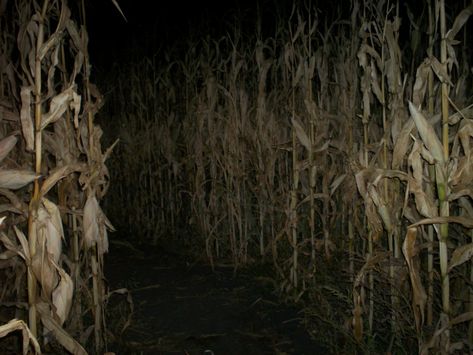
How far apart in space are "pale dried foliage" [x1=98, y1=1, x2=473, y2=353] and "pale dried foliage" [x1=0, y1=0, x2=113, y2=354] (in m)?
0.31

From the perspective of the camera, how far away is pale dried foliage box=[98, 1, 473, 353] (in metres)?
2.20

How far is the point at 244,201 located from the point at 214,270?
29.9 inches

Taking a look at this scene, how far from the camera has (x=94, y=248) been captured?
2.67 meters

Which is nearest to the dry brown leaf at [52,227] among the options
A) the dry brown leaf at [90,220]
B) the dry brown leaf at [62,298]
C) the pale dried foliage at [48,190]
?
the pale dried foliage at [48,190]

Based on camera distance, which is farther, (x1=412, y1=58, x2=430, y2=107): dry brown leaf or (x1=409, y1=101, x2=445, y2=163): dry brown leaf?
(x1=412, y1=58, x2=430, y2=107): dry brown leaf

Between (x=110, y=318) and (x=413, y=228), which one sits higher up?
(x=413, y=228)

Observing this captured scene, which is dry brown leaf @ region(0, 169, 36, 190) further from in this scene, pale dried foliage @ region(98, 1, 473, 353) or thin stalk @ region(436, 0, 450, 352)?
thin stalk @ region(436, 0, 450, 352)

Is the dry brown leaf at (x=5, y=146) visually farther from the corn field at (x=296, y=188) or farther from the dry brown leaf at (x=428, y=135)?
the dry brown leaf at (x=428, y=135)

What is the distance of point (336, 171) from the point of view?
14.1 ft

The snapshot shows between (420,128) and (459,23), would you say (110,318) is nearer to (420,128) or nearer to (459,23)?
(420,128)

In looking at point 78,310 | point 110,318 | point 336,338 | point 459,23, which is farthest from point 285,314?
point 459,23

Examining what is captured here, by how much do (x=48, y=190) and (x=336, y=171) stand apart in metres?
2.83

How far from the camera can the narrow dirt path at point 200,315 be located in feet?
9.79

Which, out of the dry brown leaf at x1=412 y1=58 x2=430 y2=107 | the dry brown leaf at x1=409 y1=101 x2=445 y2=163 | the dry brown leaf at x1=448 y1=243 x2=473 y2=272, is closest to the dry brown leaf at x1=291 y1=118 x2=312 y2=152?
the dry brown leaf at x1=412 y1=58 x2=430 y2=107
